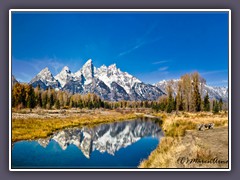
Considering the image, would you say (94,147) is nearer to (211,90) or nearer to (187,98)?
(187,98)

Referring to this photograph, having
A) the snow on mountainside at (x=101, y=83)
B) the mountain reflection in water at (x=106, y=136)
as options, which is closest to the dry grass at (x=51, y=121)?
the mountain reflection in water at (x=106, y=136)

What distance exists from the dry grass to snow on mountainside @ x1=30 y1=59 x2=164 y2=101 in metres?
0.49

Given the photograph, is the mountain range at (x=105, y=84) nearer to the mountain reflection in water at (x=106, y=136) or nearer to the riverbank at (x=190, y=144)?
the riverbank at (x=190, y=144)

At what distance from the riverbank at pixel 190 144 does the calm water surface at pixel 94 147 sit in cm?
31

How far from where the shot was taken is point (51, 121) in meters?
6.64

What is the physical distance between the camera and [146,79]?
6625 millimetres

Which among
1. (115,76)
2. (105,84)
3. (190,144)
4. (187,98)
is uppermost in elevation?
(115,76)

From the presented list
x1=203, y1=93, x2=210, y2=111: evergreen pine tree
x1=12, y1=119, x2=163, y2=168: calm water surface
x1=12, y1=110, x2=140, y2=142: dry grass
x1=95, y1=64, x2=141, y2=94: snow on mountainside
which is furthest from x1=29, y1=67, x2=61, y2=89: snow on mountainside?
x1=203, y1=93, x2=210, y2=111: evergreen pine tree

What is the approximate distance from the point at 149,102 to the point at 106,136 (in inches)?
48.4

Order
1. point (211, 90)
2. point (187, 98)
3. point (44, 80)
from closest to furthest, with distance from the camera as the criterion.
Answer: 1. point (44, 80)
2. point (211, 90)
3. point (187, 98)

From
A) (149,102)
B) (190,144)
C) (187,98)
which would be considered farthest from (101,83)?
(190,144)
